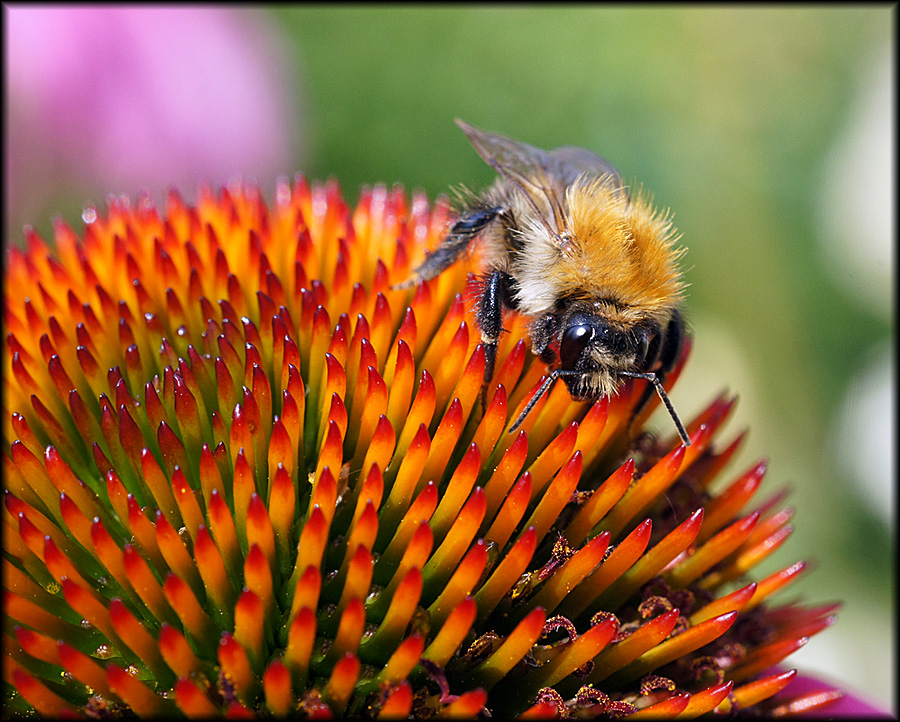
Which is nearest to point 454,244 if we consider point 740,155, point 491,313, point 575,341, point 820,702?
point 491,313

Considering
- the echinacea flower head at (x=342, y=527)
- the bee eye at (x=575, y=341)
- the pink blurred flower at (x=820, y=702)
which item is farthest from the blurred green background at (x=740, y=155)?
the bee eye at (x=575, y=341)

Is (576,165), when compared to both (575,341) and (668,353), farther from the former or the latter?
(575,341)

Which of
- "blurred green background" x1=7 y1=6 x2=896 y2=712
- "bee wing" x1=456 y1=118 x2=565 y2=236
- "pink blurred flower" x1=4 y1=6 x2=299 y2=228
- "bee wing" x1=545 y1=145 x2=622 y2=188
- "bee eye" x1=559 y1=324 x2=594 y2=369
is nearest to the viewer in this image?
"bee eye" x1=559 y1=324 x2=594 y2=369

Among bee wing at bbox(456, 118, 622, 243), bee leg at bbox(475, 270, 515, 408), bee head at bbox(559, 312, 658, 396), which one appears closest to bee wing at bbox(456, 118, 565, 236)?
bee wing at bbox(456, 118, 622, 243)

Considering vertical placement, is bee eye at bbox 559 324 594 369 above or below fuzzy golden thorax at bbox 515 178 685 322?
below

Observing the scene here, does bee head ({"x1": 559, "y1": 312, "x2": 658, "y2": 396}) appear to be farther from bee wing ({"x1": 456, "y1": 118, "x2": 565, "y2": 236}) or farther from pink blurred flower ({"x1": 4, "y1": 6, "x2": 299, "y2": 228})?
pink blurred flower ({"x1": 4, "y1": 6, "x2": 299, "y2": 228})

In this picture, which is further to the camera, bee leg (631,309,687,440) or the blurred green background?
the blurred green background

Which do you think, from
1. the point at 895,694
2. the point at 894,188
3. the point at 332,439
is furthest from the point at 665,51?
the point at 332,439
